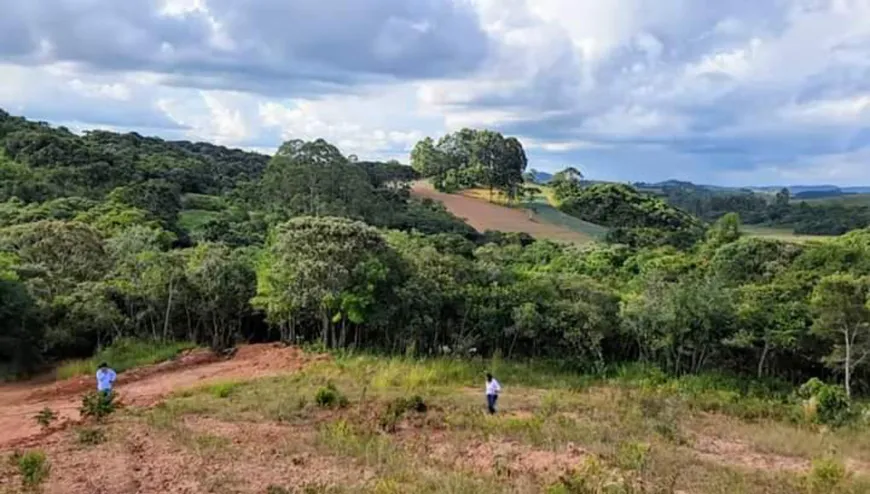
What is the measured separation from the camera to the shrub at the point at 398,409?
46.1 ft

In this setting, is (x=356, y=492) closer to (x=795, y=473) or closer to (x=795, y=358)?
(x=795, y=473)

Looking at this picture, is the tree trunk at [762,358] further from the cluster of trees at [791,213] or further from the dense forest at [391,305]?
the cluster of trees at [791,213]

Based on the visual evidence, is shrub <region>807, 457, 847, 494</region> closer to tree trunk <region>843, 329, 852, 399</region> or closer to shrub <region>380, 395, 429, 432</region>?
shrub <region>380, 395, 429, 432</region>

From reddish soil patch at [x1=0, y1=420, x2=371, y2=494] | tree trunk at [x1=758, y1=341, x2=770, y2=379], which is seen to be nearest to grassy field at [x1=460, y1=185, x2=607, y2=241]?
tree trunk at [x1=758, y1=341, x2=770, y2=379]

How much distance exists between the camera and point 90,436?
12438 millimetres

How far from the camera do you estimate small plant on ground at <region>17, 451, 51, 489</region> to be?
960 cm

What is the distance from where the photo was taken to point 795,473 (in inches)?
468

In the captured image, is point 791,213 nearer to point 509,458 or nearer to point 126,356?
point 126,356

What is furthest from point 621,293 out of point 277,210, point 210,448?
point 277,210

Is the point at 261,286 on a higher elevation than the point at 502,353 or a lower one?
higher

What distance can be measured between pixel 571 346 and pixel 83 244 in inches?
664

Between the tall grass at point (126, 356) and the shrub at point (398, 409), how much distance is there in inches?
396

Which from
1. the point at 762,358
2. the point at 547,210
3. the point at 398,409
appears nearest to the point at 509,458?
the point at 398,409

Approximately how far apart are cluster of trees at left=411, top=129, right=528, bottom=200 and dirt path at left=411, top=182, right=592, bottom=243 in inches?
160
